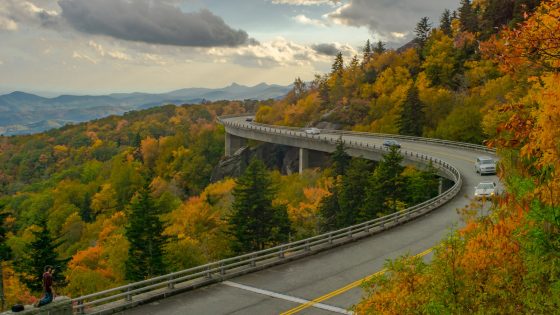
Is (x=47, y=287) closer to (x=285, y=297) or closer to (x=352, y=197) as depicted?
(x=285, y=297)

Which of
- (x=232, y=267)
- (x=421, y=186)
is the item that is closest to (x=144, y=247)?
(x=232, y=267)

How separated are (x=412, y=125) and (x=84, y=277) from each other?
51991 mm

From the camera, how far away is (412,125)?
249ft

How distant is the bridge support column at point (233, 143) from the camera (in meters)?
112

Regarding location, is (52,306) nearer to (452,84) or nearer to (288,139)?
(288,139)

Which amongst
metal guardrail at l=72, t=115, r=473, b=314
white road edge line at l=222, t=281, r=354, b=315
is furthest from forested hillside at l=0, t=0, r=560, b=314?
metal guardrail at l=72, t=115, r=473, b=314

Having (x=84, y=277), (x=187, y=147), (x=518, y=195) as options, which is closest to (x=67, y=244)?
(x=84, y=277)

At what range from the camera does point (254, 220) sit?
41906 mm

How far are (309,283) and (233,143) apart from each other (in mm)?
93835

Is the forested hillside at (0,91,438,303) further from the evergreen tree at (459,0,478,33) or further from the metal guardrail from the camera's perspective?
the evergreen tree at (459,0,478,33)


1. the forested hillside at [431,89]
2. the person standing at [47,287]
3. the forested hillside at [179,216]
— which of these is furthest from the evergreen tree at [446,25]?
the person standing at [47,287]

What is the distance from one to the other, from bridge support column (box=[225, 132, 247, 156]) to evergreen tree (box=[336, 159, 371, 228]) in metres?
63.6

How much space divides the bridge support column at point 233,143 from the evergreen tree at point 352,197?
63.6m

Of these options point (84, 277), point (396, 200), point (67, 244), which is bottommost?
point (67, 244)
